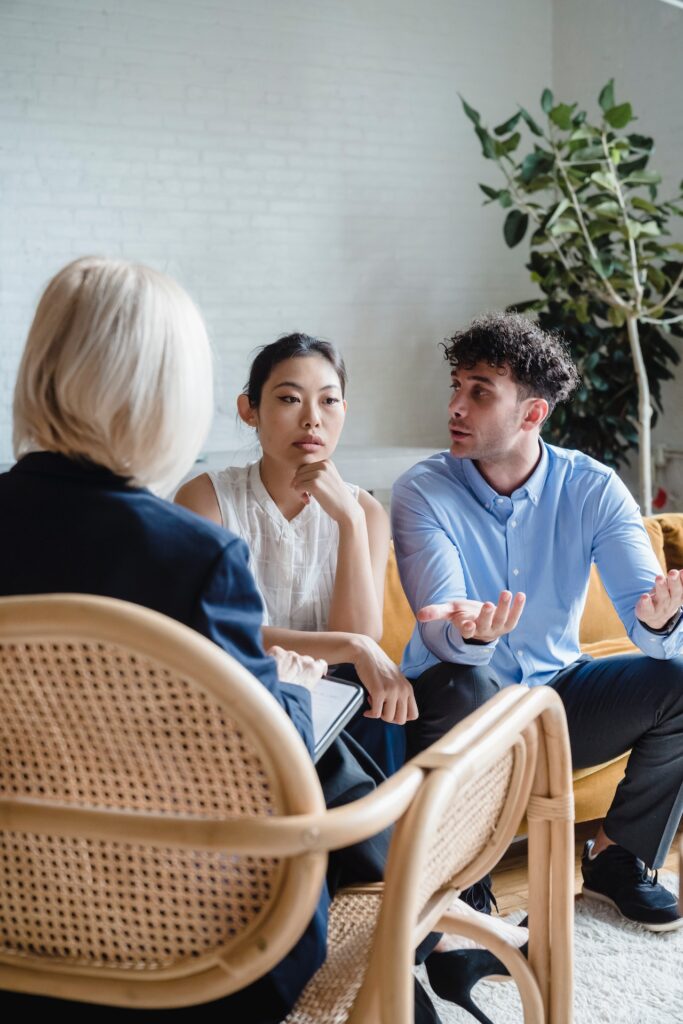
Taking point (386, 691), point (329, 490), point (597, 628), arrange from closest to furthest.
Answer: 1. point (386, 691)
2. point (329, 490)
3. point (597, 628)

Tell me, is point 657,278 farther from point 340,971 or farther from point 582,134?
point 340,971

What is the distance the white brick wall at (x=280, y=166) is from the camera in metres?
5.33

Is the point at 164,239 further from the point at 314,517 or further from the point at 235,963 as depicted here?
the point at 235,963

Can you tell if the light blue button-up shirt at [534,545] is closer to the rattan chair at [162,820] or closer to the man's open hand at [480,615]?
the man's open hand at [480,615]

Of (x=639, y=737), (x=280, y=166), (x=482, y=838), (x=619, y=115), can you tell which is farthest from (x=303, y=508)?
(x=280, y=166)

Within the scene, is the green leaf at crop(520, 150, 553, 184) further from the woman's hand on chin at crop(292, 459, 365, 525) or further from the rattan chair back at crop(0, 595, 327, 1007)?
the rattan chair back at crop(0, 595, 327, 1007)

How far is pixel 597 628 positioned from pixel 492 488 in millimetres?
747

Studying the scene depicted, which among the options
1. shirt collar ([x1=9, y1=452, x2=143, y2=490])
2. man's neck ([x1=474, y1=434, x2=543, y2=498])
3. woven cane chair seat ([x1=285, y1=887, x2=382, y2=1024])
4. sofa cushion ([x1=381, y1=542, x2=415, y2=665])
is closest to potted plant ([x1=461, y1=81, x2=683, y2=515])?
sofa cushion ([x1=381, y1=542, x2=415, y2=665])

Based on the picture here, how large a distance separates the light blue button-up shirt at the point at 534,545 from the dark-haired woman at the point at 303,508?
0.20 m

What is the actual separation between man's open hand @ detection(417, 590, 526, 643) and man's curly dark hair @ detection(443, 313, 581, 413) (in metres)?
0.69

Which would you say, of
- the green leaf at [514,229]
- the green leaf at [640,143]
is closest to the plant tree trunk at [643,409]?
the green leaf at [514,229]

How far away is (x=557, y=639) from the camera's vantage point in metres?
2.28

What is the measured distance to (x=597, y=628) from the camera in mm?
2857

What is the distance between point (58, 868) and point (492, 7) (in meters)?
6.31
